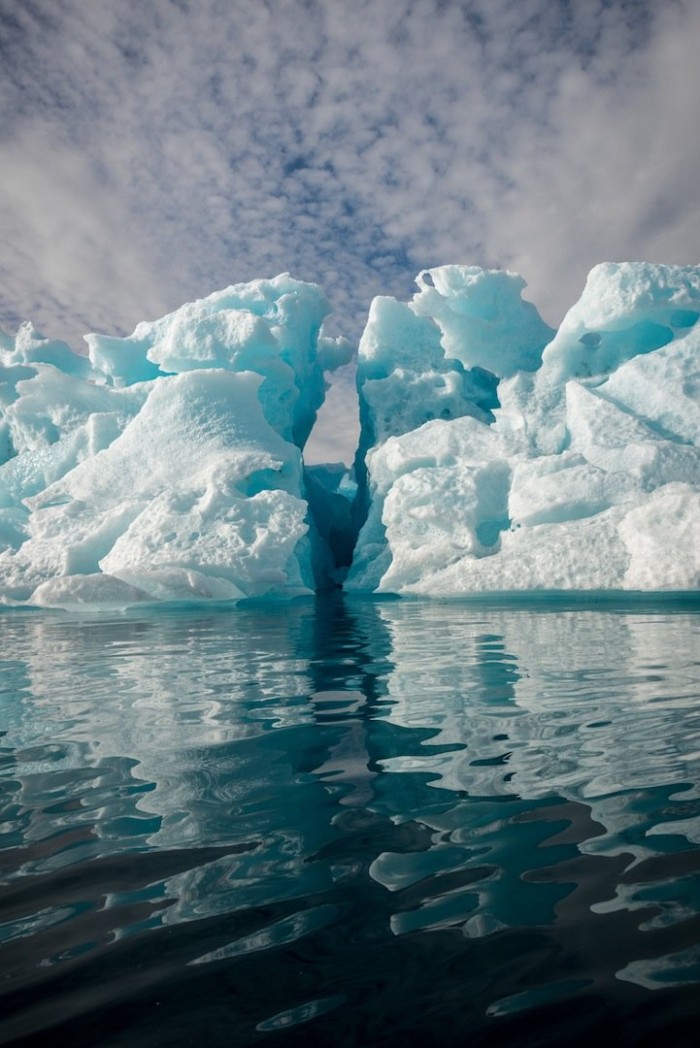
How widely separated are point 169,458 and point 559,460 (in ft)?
27.1

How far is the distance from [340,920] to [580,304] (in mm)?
15500

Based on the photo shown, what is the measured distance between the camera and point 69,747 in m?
2.51

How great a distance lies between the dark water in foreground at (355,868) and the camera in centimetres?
99

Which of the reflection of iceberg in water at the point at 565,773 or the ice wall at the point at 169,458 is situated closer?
the reflection of iceberg in water at the point at 565,773

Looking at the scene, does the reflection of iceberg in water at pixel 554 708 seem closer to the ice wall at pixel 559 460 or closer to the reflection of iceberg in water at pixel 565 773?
the reflection of iceberg in water at pixel 565 773

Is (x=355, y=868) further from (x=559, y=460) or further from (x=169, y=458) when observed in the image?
(x=169, y=458)

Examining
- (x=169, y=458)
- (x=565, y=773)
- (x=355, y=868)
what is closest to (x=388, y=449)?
(x=169, y=458)

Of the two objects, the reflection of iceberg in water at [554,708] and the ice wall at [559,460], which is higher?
the ice wall at [559,460]

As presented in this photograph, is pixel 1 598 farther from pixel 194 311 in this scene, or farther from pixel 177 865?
pixel 177 865

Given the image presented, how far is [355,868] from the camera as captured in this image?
1.42m

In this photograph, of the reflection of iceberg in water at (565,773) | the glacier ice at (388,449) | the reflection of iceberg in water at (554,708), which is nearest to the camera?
the reflection of iceberg in water at (565,773)

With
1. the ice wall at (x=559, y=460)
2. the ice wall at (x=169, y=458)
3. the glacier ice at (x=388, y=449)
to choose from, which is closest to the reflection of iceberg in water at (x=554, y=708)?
the ice wall at (x=559, y=460)

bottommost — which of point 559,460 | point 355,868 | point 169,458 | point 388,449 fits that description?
point 355,868

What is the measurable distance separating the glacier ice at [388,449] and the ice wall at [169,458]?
0.05 meters
